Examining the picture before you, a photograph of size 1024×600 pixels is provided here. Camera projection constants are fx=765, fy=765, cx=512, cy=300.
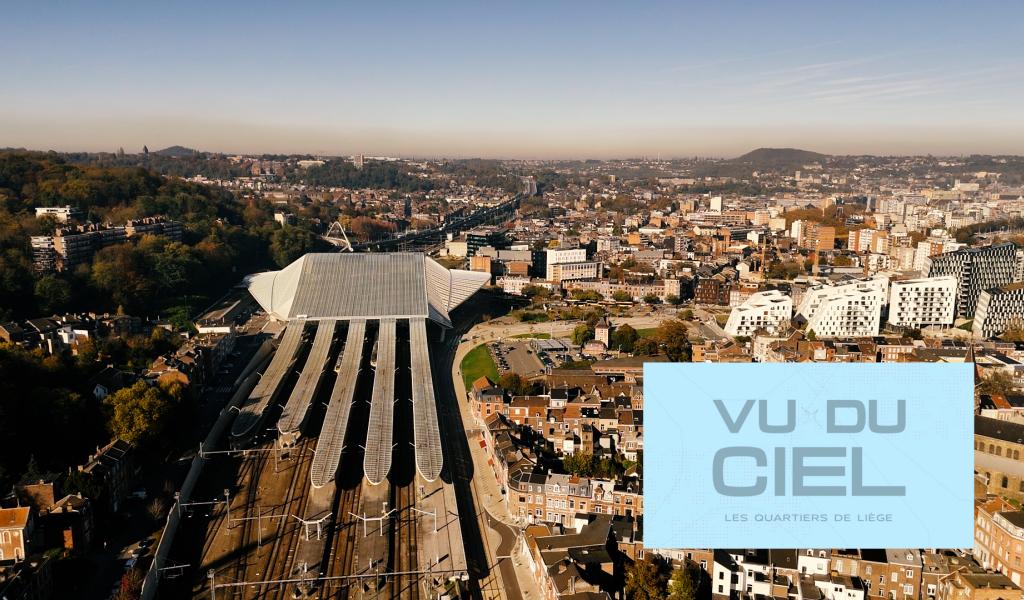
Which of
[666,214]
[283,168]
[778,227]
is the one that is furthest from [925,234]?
[283,168]

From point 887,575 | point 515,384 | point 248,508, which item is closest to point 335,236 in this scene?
point 515,384

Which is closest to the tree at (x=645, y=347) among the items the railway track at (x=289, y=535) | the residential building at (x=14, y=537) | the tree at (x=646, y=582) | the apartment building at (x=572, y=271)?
the railway track at (x=289, y=535)

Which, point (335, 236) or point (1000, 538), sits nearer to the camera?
point (1000, 538)

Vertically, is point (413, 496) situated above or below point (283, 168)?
below

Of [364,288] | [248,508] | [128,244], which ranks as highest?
[128,244]

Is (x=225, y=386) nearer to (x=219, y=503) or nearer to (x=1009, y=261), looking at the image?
(x=219, y=503)

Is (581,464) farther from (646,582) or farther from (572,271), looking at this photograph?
(572,271)

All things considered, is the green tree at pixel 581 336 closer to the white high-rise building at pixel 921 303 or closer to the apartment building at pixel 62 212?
the white high-rise building at pixel 921 303

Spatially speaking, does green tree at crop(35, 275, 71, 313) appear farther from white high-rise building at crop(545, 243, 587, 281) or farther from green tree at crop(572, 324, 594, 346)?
white high-rise building at crop(545, 243, 587, 281)
